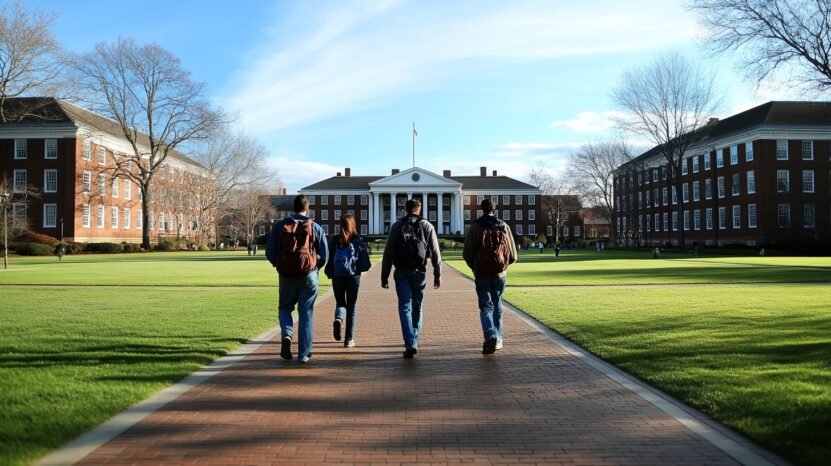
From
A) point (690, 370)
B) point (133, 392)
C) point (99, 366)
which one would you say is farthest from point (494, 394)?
point (99, 366)

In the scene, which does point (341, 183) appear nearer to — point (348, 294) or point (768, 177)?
point (768, 177)

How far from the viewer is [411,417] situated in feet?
16.7

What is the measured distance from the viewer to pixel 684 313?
1162cm

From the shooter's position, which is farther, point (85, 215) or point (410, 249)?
point (85, 215)

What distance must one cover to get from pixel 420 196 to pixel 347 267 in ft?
326

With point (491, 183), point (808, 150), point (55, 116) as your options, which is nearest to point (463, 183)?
point (491, 183)

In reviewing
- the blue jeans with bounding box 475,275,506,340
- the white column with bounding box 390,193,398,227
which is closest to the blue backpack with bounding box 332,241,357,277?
the blue jeans with bounding box 475,275,506,340

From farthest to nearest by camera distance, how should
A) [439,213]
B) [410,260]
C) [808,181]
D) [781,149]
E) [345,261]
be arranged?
[439,213]
[781,149]
[808,181]
[345,261]
[410,260]

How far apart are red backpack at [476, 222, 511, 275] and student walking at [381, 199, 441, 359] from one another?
0.57m

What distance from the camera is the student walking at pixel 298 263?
7.32m

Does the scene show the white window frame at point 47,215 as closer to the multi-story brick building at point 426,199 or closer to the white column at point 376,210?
the multi-story brick building at point 426,199

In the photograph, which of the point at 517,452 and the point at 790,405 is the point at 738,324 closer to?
the point at 790,405

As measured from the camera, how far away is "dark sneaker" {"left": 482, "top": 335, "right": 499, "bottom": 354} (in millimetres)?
7887

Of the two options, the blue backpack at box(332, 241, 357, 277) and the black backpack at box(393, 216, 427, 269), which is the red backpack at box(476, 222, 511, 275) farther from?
the blue backpack at box(332, 241, 357, 277)
